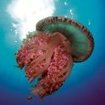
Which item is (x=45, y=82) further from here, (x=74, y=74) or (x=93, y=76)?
(x=93, y=76)

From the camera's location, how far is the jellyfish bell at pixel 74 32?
179 centimetres

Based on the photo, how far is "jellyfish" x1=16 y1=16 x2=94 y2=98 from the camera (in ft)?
5.86

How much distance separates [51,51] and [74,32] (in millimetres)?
170

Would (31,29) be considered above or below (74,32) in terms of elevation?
above

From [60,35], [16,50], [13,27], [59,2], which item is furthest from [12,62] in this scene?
[59,2]

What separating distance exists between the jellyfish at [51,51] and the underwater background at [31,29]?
4cm

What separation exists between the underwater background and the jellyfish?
38 mm

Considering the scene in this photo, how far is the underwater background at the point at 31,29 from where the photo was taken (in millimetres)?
1801

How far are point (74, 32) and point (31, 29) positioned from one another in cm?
25

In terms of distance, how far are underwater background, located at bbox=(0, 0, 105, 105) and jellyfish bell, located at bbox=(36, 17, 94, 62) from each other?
28 mm

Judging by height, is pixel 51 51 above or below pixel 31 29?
below

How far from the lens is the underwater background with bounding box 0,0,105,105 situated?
180 cm

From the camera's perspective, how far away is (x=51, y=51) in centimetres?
182

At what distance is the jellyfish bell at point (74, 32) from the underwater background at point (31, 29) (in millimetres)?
28
